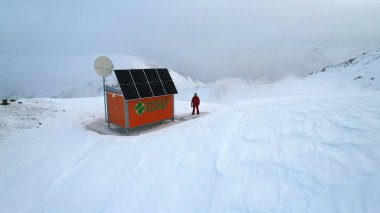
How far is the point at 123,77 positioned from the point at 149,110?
244cm

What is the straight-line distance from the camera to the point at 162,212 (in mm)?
6012

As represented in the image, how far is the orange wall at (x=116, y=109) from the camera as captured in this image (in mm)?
13840

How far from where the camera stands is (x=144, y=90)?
14.1m

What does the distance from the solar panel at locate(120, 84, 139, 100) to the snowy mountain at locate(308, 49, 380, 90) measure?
1094 inches

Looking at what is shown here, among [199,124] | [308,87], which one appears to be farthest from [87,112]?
[308,87]

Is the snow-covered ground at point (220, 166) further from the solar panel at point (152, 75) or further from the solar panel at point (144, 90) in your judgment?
the solar panel at point (152, 75)

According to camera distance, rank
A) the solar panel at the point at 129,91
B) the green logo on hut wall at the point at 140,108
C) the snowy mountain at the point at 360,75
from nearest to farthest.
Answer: the solar panel at the point at 129,91
the green logo on hut wall at the point at 140,108
the snowy mountain at the point at 360,75

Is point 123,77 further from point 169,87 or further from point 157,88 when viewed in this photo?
point 169,87

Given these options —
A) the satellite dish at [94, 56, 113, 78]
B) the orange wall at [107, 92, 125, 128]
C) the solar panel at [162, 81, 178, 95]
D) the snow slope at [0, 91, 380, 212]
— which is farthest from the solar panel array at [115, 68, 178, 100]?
the snow slope at [0, 91, 380, 212]

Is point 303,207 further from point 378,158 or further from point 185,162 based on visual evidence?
point 185,162

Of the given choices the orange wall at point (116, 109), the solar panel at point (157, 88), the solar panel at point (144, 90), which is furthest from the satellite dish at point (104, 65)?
the solar panel at point (157, 88)

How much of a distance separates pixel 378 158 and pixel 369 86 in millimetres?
30651

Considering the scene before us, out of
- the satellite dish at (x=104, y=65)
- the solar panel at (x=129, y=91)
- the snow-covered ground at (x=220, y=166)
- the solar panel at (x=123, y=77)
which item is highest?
the satellite dish at (x=104, y=65)

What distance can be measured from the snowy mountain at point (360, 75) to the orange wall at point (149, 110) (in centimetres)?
2544
